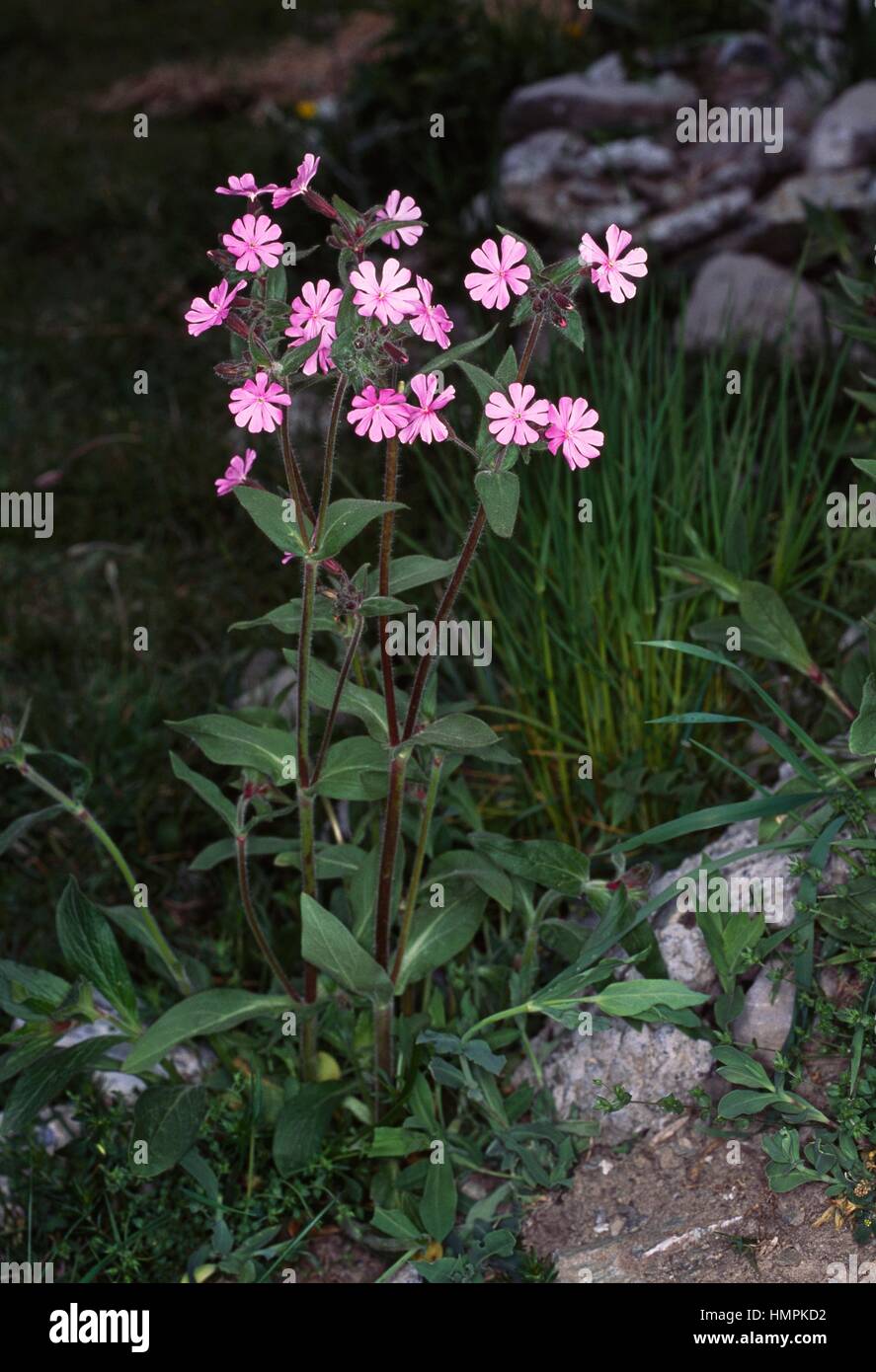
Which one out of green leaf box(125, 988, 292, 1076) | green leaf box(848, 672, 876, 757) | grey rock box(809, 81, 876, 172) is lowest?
green leaf box(125, 988, 292, 1076)

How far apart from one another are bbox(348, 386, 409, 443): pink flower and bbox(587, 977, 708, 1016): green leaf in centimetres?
89

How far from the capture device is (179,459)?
4234 mm

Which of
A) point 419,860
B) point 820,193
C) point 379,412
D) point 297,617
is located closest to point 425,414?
point 379,412

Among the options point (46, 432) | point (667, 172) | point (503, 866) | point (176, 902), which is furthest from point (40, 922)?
point (667, 172)

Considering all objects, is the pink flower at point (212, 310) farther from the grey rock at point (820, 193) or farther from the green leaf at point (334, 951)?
the grey rock at point (820, 193)

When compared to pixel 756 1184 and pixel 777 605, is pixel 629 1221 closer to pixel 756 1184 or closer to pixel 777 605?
pixel 756 1184

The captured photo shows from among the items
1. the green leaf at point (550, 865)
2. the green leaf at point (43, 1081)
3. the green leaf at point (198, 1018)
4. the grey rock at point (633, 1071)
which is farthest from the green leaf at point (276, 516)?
the grey rock at point (633, 1071)

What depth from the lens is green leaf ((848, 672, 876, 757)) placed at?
1.99m

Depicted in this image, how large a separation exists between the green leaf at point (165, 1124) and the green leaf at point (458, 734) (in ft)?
2.32

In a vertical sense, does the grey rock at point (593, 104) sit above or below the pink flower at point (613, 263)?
above

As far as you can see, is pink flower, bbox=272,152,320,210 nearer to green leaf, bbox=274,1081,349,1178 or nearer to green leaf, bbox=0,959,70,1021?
green leaf, bbox=0,959,70,1021

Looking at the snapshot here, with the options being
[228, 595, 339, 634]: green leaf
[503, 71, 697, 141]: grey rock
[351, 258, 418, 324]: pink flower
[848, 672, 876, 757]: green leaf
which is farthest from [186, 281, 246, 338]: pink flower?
[503, 71, 697, 141]: grey rock

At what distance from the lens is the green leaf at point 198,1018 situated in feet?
6.94

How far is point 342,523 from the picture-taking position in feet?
6.34
